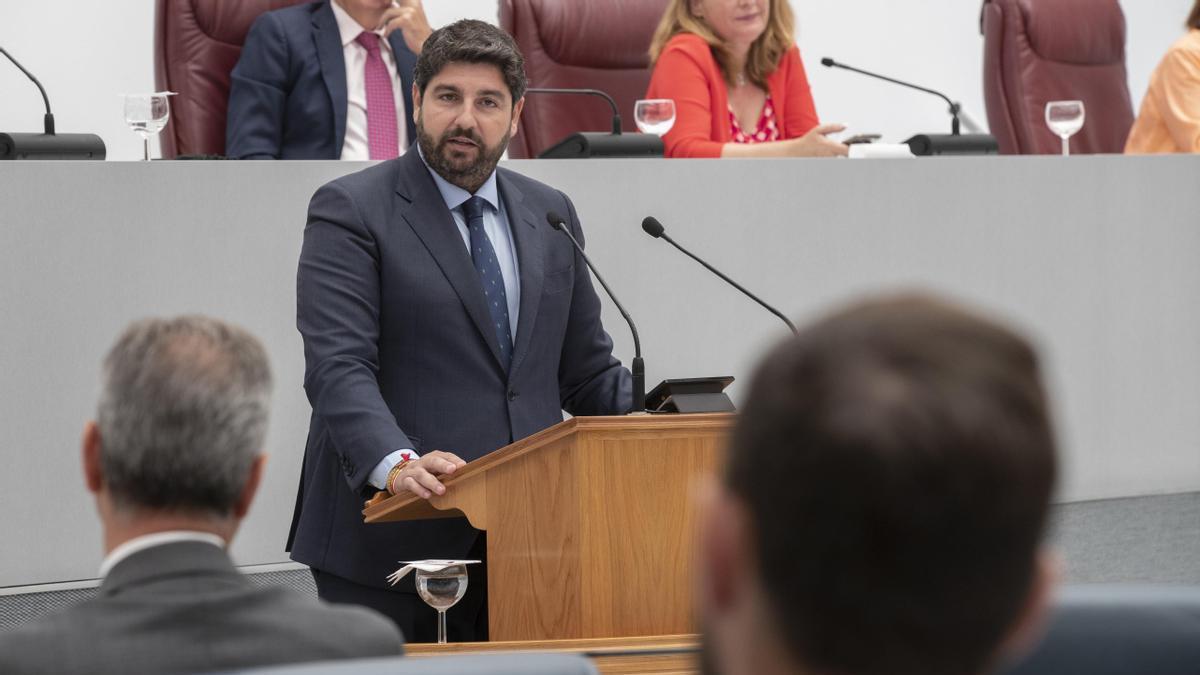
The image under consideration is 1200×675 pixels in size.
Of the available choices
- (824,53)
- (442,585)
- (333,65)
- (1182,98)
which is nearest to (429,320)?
(442,585)

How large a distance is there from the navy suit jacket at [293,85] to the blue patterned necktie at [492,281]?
144 centimetres

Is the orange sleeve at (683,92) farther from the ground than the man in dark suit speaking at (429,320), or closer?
farther from the ground

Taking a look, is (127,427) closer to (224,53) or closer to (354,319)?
(354,319)

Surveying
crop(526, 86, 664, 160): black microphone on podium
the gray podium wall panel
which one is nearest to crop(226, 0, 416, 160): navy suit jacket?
crop(526, 86, 664, 160): black microphone on podium

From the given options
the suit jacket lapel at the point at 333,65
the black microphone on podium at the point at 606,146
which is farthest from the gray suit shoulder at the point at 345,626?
the suit jacket lapel at the point at 333,65

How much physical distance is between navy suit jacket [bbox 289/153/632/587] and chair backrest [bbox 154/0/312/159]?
1.69 meters

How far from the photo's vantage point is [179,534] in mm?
1068

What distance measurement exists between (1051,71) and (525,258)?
3113mm

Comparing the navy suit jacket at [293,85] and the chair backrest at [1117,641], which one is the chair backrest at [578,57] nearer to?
the navy suit jacket at [293,85]

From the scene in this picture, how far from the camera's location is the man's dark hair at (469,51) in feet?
8.08

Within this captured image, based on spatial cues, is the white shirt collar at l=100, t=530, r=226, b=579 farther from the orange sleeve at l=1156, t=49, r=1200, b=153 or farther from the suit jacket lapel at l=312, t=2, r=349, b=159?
the orange sleeve at l=1156, t=49, r=1200, b=153

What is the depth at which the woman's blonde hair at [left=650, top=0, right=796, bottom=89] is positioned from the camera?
4.18 meters

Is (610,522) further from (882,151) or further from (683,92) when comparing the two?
(683,92)

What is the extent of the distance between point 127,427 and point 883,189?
2.73m
